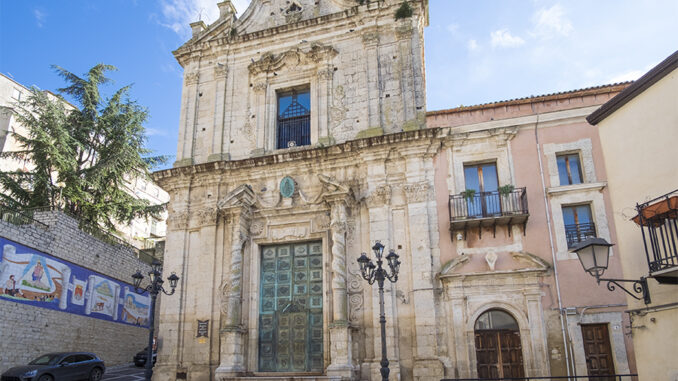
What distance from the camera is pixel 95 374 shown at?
17469 millimetres

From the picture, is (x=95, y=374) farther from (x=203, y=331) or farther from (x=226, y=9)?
(x=226, y=9)

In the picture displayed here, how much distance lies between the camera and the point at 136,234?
120 ft

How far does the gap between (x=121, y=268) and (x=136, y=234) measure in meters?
14.2

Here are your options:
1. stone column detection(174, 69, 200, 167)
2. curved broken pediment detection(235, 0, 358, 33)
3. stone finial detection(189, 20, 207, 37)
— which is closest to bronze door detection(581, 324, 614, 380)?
curved broken pediment detection(235, 0, 358, 33)

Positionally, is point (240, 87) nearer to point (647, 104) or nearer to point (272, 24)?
point (272, 24)

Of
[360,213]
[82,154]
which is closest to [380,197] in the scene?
[360,213]

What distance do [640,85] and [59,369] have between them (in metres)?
17.0

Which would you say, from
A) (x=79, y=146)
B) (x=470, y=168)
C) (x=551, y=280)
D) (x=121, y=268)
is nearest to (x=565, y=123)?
(x=470, y=168)

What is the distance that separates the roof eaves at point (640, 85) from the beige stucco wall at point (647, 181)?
7 cm

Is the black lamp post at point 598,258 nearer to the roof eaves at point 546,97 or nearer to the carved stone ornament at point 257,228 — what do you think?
the roof eaves at point 546,97

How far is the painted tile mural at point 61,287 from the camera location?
Answer: 16.7 m

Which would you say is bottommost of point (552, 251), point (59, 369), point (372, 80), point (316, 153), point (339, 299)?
point (59, 369)

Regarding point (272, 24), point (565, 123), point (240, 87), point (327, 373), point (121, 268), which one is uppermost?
point (272, 24)

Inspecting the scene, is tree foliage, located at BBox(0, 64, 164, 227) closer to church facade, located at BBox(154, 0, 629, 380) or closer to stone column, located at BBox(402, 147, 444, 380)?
church facade, located at BBox(154, 0, 629, 380)
